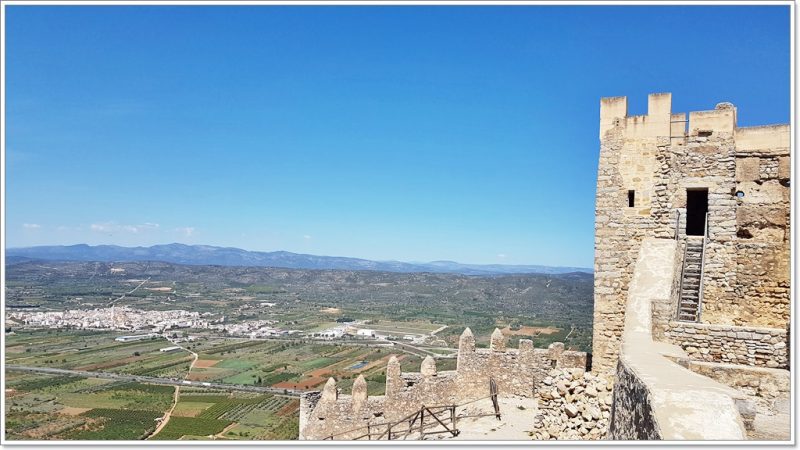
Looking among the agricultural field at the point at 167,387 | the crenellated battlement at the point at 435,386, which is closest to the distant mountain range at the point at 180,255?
the agricultural field at the point at 167,387

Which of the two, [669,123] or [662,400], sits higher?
[669,123]

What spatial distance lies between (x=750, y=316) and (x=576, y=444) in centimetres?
569

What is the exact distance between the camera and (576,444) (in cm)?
486

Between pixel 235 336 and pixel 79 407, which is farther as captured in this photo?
pixel 235 336

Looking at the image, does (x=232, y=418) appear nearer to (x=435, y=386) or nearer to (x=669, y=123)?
(x=435, y=386)

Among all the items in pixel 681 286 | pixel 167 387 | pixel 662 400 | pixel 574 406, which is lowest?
pixel 167 387

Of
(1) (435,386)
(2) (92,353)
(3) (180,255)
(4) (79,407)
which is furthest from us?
(3) (180,255)

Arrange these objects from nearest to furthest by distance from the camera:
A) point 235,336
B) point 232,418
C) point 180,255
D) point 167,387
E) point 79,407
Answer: point 232,418
point 79,407
point 167,387
point 235,336
point 180,255

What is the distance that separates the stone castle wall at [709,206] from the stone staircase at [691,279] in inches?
5.9

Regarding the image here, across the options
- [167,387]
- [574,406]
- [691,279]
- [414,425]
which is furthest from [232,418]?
[691,279]

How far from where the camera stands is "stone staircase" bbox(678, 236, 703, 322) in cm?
886

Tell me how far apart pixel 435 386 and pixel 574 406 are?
3.47m

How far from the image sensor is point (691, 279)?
9.12 m

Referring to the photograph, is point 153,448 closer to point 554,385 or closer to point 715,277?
point 554,385
